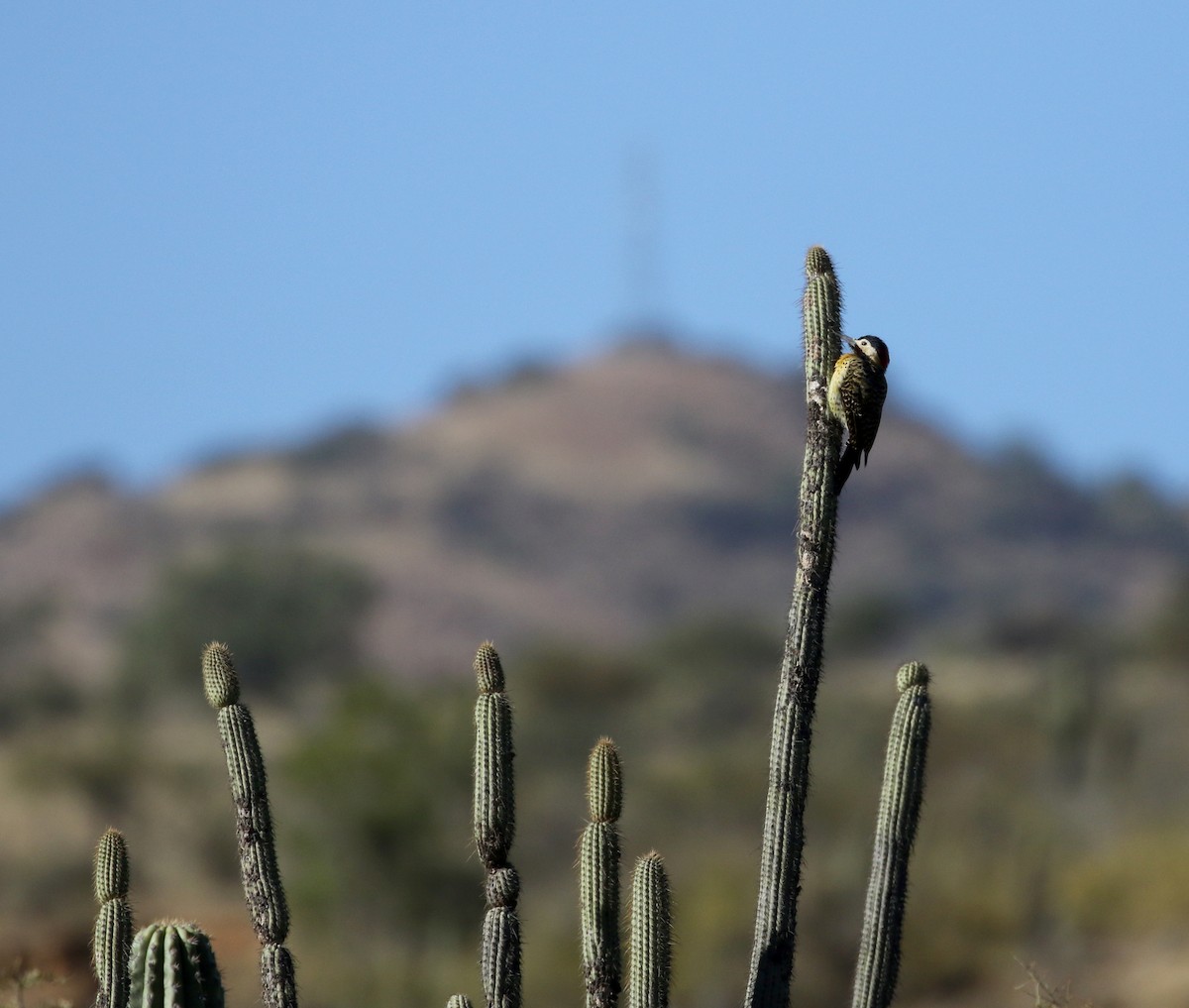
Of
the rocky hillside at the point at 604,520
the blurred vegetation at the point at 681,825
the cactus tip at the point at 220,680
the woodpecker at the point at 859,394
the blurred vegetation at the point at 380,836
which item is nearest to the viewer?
the woodpecker at the point at 859,394

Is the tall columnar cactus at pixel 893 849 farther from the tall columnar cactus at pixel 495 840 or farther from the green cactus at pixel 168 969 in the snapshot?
the green cactus at pixel 168 969

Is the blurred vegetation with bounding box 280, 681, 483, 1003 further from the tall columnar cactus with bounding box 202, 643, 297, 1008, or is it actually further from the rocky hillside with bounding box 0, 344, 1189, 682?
the rocky hillside with bounding box 0, 344, 1189, 682

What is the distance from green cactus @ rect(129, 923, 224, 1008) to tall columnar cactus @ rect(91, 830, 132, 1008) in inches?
30.2

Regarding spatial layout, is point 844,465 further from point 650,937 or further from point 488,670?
point 650,937

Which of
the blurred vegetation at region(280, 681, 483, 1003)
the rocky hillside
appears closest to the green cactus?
the blurred vegetation at region(280, 681, 483, 1003)

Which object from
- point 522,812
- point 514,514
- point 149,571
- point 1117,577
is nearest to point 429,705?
point 522,812

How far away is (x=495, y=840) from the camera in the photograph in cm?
643

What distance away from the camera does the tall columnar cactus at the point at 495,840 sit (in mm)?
6422

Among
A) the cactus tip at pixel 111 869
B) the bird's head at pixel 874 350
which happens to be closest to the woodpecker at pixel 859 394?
the bird's head at pixel 874 350

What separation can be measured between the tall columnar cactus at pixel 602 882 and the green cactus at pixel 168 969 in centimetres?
120

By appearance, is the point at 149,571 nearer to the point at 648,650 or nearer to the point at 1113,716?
the point at 648,650

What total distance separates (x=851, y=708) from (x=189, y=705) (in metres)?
14.5

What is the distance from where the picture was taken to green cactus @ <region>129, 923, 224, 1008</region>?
5.65 m

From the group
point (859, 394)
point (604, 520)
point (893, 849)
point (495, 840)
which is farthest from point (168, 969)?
point (604, 520)
